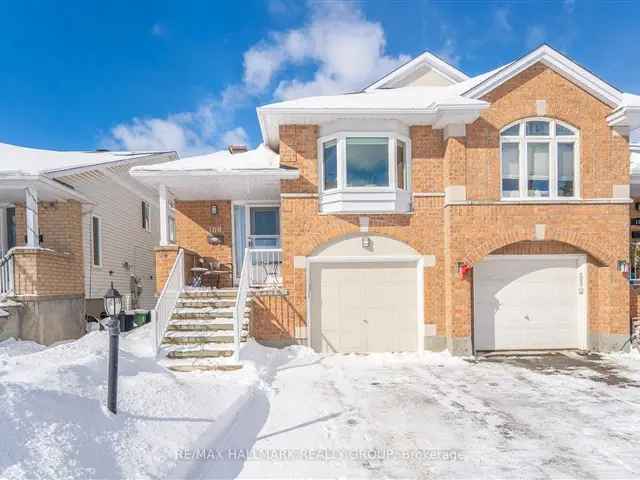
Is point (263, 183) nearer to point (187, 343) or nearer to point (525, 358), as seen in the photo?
point (187, 343)

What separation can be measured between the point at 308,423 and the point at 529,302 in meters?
7.11

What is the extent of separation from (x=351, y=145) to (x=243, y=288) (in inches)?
168

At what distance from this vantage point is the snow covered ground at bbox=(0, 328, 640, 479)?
378 cm

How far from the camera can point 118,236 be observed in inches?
571

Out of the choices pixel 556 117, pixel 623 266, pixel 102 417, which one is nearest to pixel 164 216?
pixel 102 417

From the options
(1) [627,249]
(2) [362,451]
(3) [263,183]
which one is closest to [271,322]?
(3) [263,183]

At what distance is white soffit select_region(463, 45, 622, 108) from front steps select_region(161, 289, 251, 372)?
7627 mm

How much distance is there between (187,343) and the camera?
8.16m

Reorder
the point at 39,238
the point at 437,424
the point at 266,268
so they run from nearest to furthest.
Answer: the point at 437,424 → the point at 266,268 → the point at 39,238

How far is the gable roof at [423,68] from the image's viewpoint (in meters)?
12.7

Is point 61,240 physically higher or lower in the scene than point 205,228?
lower

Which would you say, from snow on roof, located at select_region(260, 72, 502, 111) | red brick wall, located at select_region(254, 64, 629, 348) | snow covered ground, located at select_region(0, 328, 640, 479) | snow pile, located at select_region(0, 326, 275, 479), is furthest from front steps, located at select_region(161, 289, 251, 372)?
snow on roof, located at select_region(260, 72, 502, 111)

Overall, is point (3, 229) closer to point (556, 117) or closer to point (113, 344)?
point (113, 344)

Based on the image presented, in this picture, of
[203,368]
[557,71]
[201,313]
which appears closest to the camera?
[203,368]
